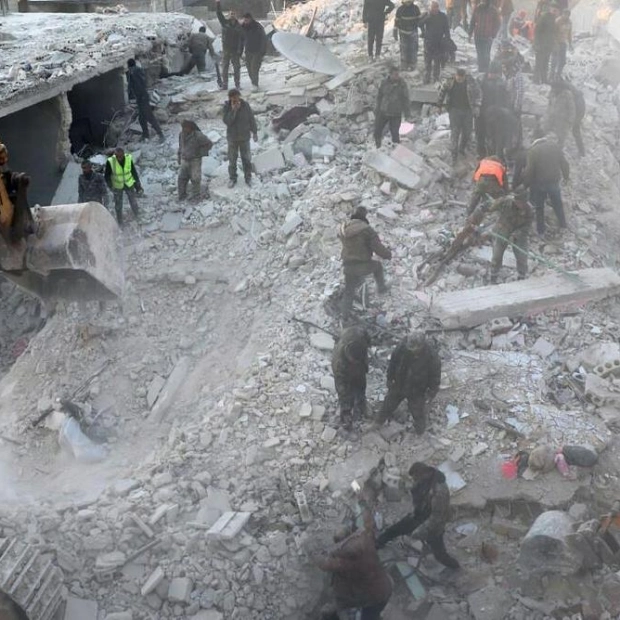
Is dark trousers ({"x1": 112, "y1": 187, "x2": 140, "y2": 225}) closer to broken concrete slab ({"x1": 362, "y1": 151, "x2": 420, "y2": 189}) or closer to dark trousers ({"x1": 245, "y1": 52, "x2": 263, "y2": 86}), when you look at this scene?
broken concrete slab ({"x1": 362, "y1": 151, "x2": 420, "y2": 189})

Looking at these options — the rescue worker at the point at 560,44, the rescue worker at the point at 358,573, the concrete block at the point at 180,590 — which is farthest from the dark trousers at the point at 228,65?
the rescue worker at the point at 358,573

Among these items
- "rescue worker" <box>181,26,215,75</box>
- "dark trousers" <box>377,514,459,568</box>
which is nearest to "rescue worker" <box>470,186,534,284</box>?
"dark trousers" <box>377,514,459,568</box>

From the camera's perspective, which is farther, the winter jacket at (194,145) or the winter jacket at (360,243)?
the winter jacket at (194,145)

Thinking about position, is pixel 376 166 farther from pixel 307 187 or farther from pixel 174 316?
pixel 174 316

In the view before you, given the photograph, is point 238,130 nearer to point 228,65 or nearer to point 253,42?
point 253,42

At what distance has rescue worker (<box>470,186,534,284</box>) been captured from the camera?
31.0 feet

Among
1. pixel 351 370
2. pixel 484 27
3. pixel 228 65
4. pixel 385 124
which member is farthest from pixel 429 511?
pixel 228 65

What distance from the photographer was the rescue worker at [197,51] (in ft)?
59.2

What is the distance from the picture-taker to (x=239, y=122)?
38.9 ft

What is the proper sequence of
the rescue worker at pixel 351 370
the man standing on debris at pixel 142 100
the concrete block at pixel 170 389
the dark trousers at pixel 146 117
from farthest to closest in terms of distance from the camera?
the dark trousers at pixel 146 117
the man standing on debris at pixel 142 100
the concrete block at pixel 170 389
the rescue worker at pixel 351 370

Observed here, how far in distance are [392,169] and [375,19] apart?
12.7ft

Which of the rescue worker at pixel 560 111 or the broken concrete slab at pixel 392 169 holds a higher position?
the rescue worker at pixel 560 111

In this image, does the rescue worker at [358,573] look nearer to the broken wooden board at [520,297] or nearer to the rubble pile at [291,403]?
the rubble pile at [291,403]

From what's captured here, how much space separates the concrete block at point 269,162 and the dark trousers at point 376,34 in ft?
10.0
